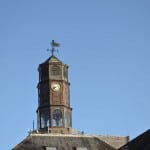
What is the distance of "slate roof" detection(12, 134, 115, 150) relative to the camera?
242ft

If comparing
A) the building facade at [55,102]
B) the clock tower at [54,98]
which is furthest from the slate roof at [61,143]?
the clock tower at [54,98]

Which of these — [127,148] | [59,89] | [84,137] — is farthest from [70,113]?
[127,148]

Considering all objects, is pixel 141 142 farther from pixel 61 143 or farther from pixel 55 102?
pixel 55 102

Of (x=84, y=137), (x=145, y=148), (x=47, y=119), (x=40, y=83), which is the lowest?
(x=145, y=148)

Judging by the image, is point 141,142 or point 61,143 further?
point 61,143

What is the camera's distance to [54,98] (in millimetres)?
98312

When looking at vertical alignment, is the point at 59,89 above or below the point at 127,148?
above

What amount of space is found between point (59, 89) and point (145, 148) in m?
37.2

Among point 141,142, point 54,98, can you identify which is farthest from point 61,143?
point 54,98

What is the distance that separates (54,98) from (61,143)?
23.7 meters

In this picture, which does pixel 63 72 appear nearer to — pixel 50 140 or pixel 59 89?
pixel 59 89

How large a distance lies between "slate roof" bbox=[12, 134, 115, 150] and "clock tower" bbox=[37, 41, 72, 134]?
18.8m

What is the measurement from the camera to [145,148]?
6347 centimetres

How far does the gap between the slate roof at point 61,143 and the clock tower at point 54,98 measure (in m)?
18.8
